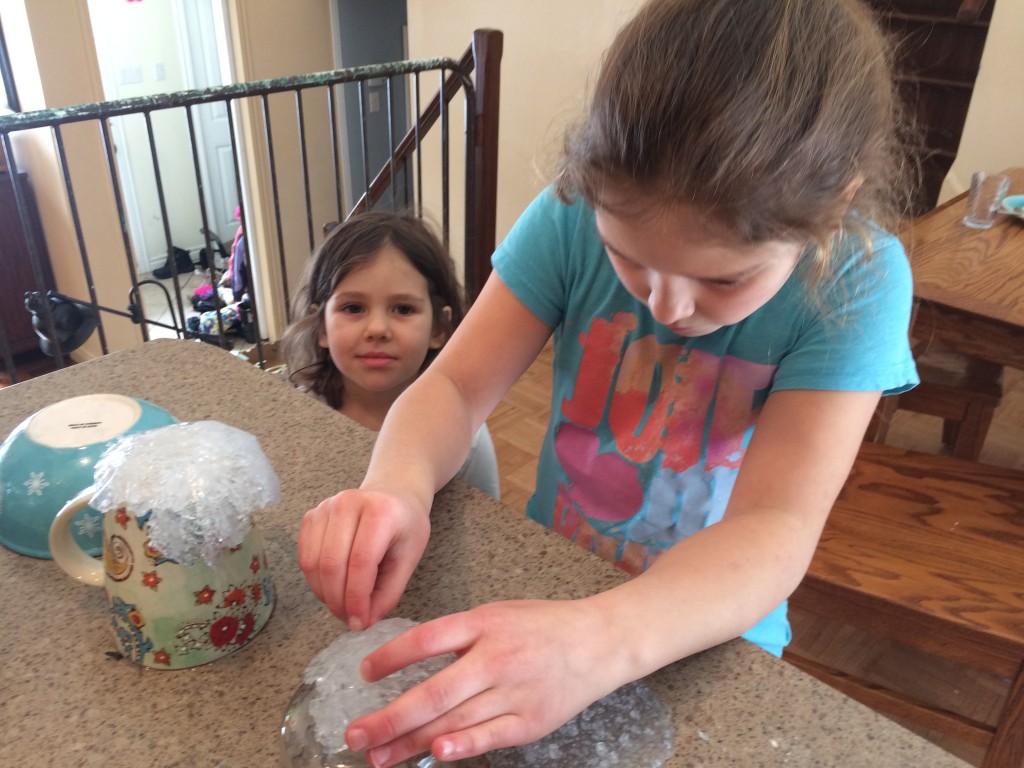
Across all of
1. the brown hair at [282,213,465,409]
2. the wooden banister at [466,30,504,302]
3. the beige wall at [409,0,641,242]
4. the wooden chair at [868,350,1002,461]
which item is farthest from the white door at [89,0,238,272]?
the wooden chair at [868,350,1002,461]

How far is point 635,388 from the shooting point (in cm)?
77

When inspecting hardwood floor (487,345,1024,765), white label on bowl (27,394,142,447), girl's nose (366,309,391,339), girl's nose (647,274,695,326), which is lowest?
hardwood floor (487,345,1024,765)

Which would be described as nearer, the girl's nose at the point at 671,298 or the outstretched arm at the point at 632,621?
the outstretched arm at the point at 632,621

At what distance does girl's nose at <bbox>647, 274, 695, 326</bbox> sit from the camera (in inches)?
21.1

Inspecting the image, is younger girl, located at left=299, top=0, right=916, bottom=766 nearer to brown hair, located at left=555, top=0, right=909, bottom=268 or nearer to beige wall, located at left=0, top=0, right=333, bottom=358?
brown hair, located at left=555, top=0, right=909, bottom=268

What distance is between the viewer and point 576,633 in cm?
46

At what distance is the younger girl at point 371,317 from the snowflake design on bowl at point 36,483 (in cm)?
55

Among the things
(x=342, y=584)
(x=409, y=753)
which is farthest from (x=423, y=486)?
(x=409, y=753)

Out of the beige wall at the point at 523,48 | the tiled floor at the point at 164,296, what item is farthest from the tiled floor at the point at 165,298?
the beige wall at the point at 523,48

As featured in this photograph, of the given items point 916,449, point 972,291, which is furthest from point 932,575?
point 916,449

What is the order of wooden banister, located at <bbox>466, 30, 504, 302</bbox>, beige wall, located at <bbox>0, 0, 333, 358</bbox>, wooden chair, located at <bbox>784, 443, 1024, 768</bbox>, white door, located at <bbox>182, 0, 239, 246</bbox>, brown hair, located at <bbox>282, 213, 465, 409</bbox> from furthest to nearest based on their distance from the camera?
white door, located at <bbox>182, 0, 239, 246</bbox> < beige wall, located at <bbox>0, 0, 333, 358</bbox> < wooden banister, located at <bbox>466, 30, 504, 302</bbox> < brown hair, located at <bbox>282, 213, 465, 409</bbox> < wooden chair, located at <bbox>784, 443, 1024, 768</bbox>

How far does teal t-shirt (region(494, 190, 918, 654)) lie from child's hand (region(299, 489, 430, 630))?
291mm

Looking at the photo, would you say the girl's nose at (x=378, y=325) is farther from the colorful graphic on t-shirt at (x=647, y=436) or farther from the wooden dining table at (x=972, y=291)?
the wooden dining table at (x=972, y=291)

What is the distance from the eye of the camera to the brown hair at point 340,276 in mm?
1177
